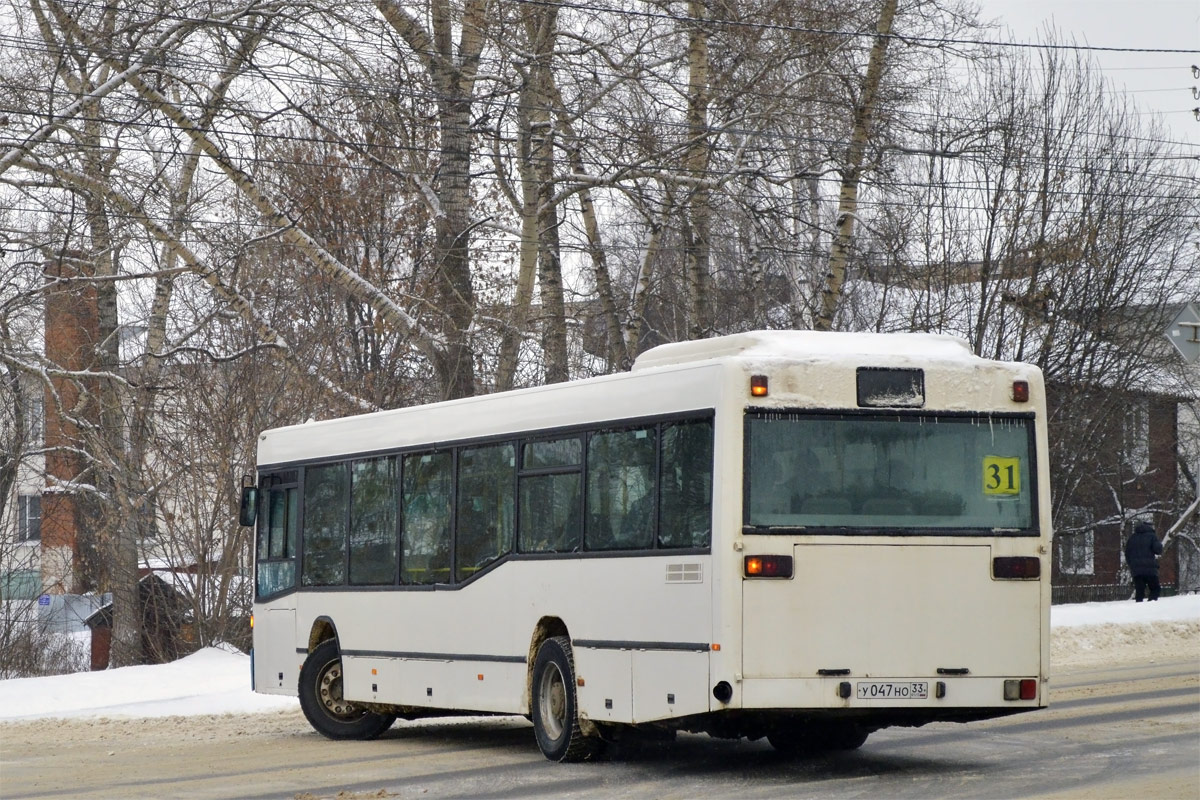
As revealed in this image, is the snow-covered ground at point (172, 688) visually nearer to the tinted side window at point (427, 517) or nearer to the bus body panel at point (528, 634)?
the bus body panel at point (528, 634)

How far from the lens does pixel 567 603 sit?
11.6 m

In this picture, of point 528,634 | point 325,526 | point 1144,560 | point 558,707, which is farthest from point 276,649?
point 1144,560

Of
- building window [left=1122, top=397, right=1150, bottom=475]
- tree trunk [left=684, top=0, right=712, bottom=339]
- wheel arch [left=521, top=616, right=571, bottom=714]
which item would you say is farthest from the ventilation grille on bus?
building window [left=1122, top=397, right=1150, bottom=475]

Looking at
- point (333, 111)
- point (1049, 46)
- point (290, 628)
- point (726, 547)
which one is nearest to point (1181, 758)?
point (726, 547)

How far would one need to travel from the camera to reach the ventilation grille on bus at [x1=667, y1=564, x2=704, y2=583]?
33.6 feet

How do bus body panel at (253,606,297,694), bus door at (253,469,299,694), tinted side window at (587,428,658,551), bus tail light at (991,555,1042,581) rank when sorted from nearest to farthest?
bus tail light at (991,555,1042,581)
tinted side window at (587,428,658,551)
bus body panel at (253,606,297,694)
bus door at (253,469,299,694)

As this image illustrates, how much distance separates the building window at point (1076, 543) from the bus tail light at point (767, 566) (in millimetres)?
28344

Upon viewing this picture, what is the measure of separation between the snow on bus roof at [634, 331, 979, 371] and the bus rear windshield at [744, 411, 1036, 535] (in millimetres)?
405

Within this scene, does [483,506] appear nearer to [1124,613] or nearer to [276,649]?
[276,649]

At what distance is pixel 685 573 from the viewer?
10359mm

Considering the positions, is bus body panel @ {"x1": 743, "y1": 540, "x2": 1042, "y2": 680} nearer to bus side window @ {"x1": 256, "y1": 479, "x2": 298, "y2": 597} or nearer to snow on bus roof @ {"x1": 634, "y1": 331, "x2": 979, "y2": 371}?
snow on bus roof @ {"x1": 634, "y1": 331, "x2": 979, "y2": 371}

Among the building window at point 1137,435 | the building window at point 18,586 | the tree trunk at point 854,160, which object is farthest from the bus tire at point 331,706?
the building window at point 1137,435

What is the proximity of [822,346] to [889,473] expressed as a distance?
924 millimetres

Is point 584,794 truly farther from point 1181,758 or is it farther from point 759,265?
point 759,265
